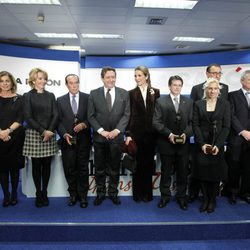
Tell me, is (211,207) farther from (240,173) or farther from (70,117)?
(70,117)

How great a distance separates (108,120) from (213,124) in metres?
1.10

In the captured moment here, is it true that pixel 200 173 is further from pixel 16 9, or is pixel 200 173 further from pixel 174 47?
pixel 174 47

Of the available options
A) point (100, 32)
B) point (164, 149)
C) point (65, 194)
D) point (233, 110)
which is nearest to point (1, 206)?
point (65, 194)

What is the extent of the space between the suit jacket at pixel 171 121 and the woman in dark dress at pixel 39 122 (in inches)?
43.9

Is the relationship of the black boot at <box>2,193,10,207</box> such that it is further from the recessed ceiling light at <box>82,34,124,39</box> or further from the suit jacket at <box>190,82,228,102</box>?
the recessed ceiling light at <box>82,34,124,39</box>

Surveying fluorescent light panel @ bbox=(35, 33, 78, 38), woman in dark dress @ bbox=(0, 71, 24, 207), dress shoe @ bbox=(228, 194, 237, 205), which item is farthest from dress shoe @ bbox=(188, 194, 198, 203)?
fluorescent light panel @ bbox=(35, 33, 78, 38)

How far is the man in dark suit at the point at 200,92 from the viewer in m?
3.03

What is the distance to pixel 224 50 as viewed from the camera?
959 cm

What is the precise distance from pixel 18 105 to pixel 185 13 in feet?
13.5

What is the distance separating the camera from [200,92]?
122 inches

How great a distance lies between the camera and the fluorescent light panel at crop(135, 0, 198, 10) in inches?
199

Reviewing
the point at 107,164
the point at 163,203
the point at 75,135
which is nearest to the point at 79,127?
the point at 75,135

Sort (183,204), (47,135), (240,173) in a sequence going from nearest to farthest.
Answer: (47,135)
(183,204)
(240,173)

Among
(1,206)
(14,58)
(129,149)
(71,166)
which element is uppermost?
(14,58)
